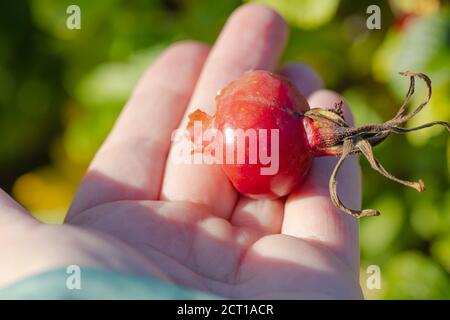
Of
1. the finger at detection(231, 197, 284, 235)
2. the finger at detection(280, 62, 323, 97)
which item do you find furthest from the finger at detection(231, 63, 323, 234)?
the finger at detection(280, 62, 323, 97)

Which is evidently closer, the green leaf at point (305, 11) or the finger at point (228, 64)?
the finger at point (228, 64)

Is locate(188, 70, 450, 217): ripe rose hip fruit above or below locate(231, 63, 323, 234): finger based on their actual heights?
above

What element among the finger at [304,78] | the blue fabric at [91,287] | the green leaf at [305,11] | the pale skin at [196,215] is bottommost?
the blue fabric at [91,287]

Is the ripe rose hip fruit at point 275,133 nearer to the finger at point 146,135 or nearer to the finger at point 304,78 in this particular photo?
the finger at point 146,135

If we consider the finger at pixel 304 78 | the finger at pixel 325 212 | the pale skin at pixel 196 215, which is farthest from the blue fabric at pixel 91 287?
the finger at pixel 304 78

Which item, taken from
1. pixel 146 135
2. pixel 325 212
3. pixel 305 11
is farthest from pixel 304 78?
pixel 325 212

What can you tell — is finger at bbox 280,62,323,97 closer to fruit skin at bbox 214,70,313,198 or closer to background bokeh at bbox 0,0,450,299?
background bokeh at bbox 0,0,450,299
